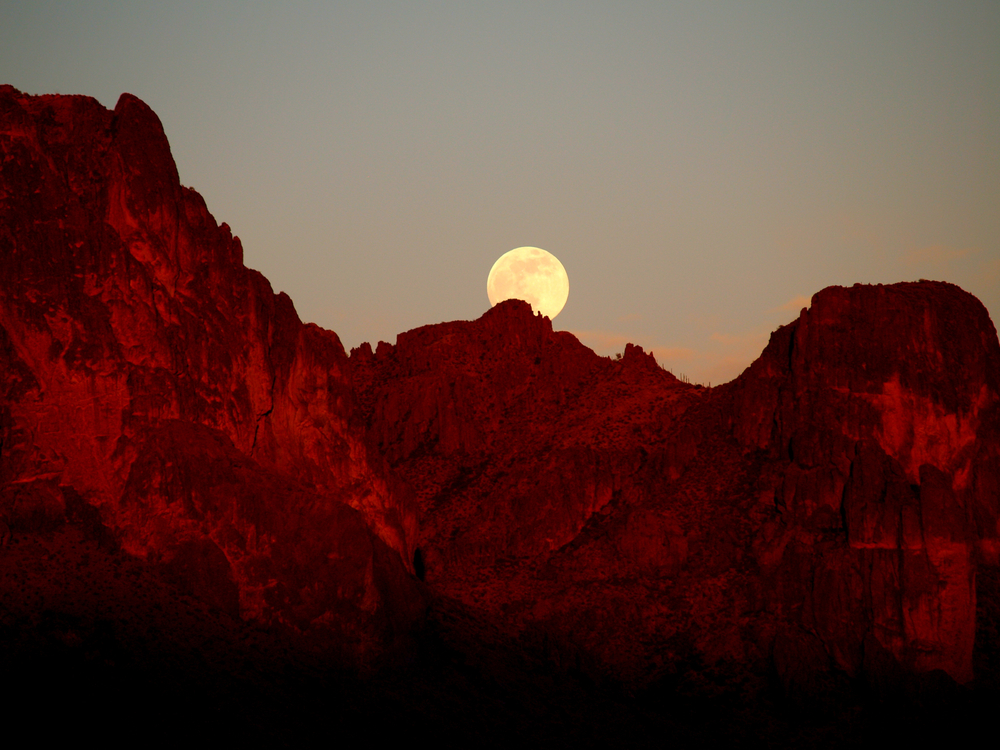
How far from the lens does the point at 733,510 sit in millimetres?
92250

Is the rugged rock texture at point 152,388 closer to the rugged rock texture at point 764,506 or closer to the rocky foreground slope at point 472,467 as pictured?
the rocky foreground slope at point 472,467

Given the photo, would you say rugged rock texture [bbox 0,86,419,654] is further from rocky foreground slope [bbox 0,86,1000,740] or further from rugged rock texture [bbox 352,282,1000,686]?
rugged rock texture [bbox 352,282,1000,686]

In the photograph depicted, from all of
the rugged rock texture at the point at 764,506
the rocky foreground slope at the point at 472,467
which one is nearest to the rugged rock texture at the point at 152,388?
the rocky foreground slope at the point at 472,467

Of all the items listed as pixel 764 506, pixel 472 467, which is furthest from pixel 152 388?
pixel 764 506

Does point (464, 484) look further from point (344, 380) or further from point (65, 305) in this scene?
point (65, 305)

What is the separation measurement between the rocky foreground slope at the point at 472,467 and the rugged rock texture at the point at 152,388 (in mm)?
136

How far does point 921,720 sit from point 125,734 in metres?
39.4

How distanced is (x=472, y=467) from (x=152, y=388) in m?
31.7

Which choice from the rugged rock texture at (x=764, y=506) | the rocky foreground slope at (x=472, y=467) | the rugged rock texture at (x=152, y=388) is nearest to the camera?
the rugged rock texture at (x=152, y=388)

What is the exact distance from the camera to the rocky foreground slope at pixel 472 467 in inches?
2822

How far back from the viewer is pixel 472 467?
10138 centimetres

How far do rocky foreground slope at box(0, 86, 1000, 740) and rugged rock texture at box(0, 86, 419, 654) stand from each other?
5.3 inches

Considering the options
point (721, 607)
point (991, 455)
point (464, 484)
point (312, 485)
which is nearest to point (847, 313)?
point (991, 455)

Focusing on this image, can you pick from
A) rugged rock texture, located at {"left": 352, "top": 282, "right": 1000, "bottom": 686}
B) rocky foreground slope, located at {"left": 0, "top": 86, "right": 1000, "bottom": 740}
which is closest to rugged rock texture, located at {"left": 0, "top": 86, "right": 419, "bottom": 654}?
rocky foreground slope, located at {"left": 0, "top": 86, "right": 1000, "bottom": 740}
